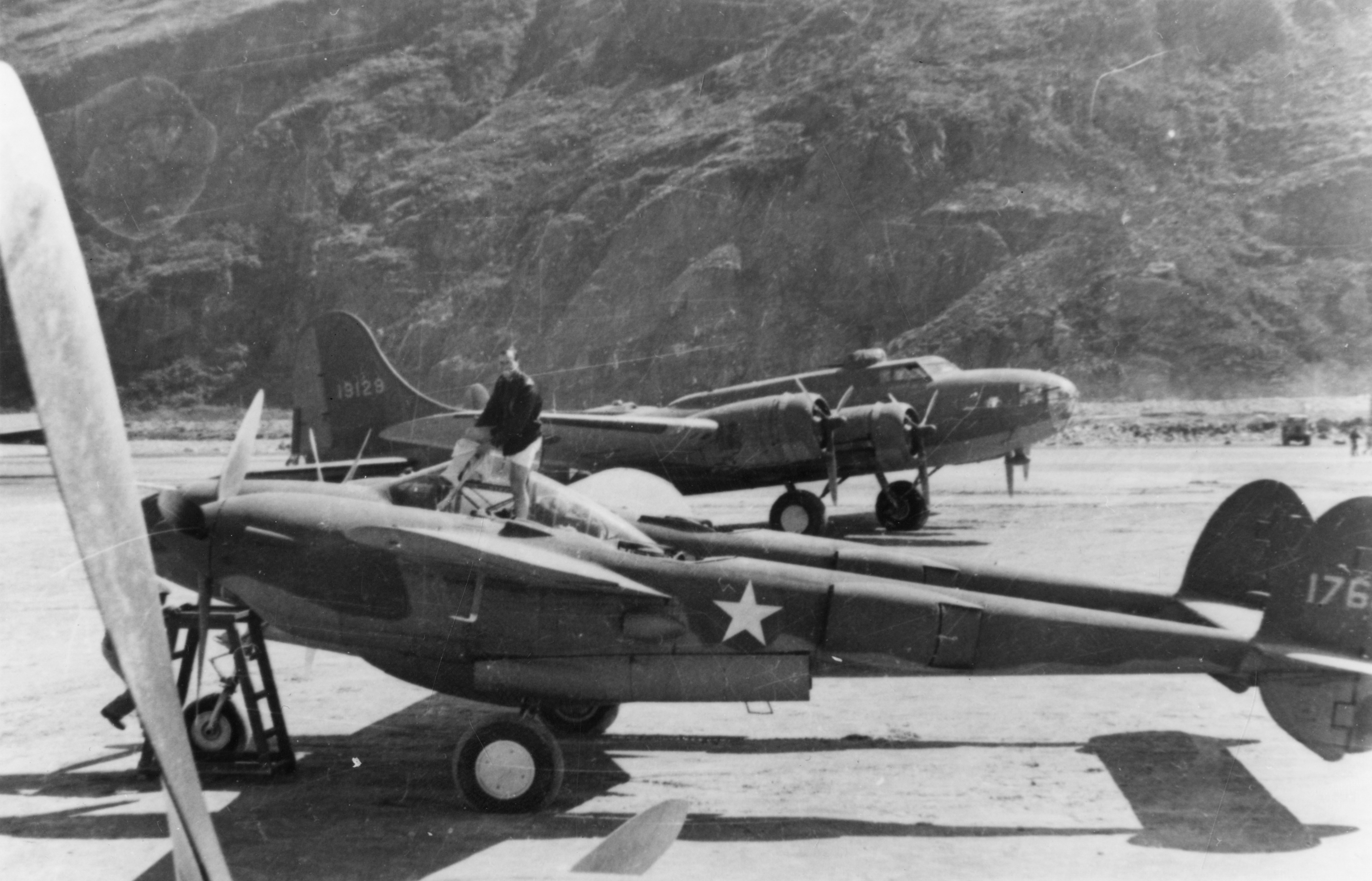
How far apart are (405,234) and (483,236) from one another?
497cm

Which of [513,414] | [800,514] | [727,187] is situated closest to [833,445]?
[800,514]

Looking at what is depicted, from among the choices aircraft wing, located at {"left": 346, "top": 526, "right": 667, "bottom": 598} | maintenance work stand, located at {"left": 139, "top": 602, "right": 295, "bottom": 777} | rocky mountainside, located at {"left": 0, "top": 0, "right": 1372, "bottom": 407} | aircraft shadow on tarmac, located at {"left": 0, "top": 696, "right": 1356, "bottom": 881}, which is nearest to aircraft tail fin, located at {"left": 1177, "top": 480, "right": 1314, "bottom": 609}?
aircraft shadow on tarmac, located at {"left": 0, "top": 696, "right": 1356, "bottom": 881}

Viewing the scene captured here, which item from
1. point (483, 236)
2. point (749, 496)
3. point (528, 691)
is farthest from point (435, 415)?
point (483, 236)

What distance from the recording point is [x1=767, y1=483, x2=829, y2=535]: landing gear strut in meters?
16.5

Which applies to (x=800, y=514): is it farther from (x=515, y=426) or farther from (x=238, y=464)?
(x=238, y=464)

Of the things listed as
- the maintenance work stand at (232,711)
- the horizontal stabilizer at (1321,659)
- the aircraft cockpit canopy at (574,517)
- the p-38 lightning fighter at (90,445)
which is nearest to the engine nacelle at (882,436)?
the aircraft cockpit canopy at (574,517)

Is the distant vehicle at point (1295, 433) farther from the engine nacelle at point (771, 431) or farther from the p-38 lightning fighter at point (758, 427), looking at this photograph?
the engine nacelle at point (771, 431)

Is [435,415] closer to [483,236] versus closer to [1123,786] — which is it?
[1123,786]

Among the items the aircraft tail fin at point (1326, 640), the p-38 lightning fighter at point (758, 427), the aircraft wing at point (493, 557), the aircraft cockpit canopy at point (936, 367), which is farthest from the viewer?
the aircraft cockpit canopy at point (936, 367)

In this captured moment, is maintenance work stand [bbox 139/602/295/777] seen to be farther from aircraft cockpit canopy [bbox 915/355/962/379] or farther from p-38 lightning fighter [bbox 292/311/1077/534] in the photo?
aircraft cockpit canopy [bbox 915/355/962/379]

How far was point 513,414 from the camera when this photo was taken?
23.1 ft

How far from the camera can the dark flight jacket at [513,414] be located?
22.6 ft

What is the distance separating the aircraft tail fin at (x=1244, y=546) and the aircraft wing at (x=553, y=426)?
10.3 m

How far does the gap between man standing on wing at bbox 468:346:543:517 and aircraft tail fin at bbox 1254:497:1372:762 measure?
396 centimetres
